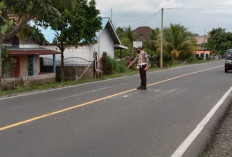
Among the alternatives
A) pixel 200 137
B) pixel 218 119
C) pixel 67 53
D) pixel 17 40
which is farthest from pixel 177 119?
pixel 67 53

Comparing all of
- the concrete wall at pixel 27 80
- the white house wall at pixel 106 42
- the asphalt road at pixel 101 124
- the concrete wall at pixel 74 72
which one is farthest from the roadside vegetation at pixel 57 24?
the asphalt road at pixel 101 124

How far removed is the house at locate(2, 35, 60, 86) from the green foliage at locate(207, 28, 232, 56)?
55062 mm

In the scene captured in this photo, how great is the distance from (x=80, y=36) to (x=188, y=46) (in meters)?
29.9

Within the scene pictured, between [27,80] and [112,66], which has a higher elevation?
[112,66]

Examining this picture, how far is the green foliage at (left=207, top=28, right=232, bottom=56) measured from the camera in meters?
75.6

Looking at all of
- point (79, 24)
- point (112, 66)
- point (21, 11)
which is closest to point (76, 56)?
point (112, 66)

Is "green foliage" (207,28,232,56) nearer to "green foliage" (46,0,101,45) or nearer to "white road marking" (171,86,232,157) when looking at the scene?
"green foliage" (46,0,101,45)

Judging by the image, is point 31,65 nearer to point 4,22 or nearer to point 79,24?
point 79,24

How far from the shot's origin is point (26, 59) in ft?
82.5

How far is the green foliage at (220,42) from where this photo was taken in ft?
248

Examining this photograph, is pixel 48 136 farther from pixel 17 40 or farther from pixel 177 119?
pixel 17 40

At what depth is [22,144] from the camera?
6125 millimetres

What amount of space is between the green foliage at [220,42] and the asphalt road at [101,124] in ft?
218

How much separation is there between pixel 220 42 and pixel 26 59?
197 ft
